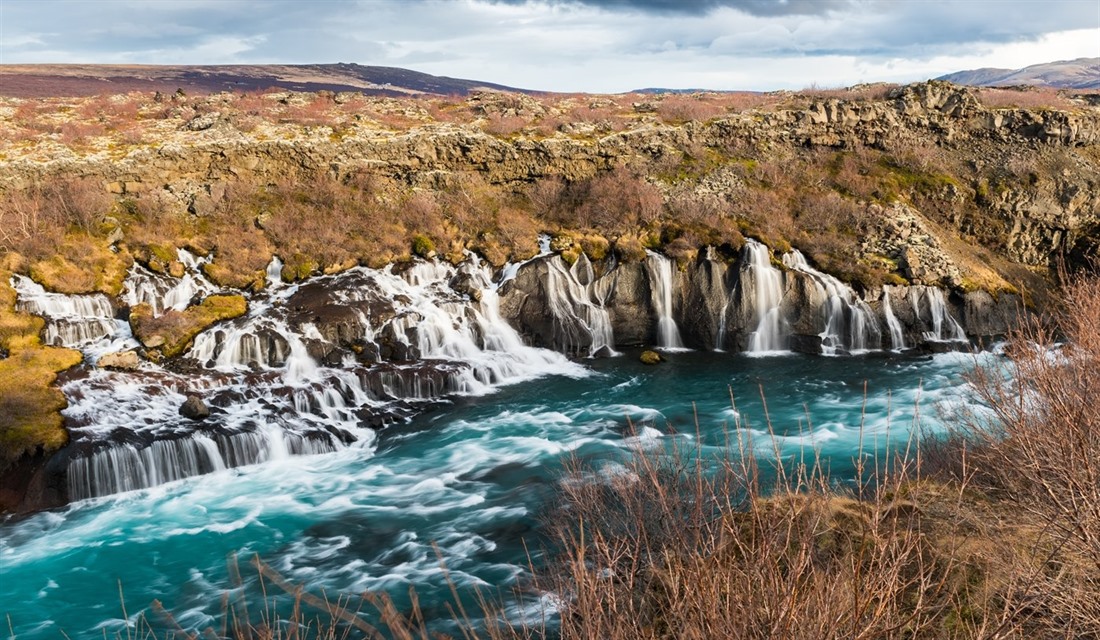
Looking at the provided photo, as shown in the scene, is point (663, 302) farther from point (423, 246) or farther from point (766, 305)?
point (423, 246)

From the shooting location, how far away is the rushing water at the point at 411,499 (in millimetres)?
14055

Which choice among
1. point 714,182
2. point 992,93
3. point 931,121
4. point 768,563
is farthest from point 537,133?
point 768,563

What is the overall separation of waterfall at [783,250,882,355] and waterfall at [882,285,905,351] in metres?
0.49

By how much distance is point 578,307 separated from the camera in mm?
29500

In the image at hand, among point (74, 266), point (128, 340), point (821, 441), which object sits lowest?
point (821, 441)

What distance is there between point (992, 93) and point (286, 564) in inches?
1925

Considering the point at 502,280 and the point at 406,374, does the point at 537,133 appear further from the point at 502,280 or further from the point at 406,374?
the point at 406,374

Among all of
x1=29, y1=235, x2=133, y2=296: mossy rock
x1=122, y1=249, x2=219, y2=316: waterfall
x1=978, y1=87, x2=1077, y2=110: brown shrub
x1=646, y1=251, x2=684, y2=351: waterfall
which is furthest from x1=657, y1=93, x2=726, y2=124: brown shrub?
x1=29, y1=235, x2=133, y2=296: mossy rock

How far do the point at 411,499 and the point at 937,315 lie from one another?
22782mm

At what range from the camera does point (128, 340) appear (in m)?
23.7

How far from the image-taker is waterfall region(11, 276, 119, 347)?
23.2 m

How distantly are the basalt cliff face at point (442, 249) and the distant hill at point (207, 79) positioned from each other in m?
34.7

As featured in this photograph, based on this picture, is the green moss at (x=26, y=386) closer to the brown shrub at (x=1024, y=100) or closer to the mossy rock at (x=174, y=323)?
the mossy rock at (x=174, y=323)

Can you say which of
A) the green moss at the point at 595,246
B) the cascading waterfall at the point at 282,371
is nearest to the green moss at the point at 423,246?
the cascading waterfall at the point at 282,371
